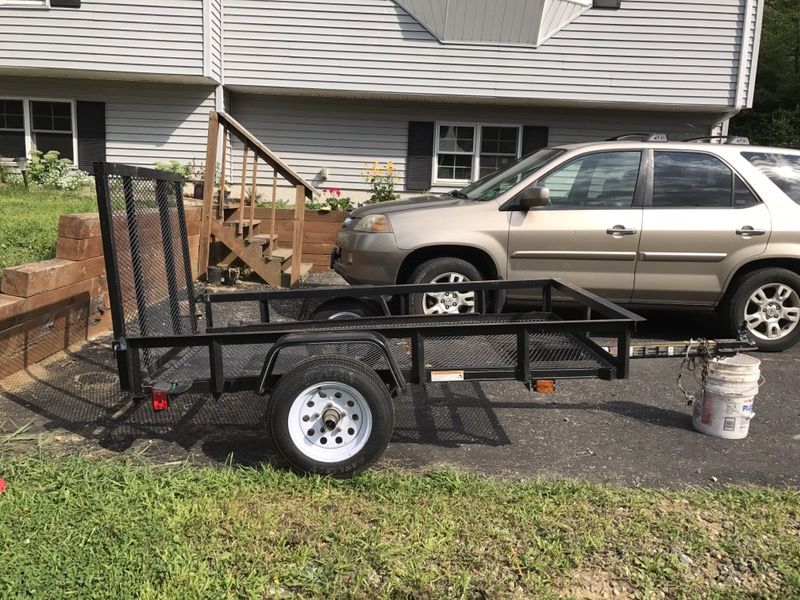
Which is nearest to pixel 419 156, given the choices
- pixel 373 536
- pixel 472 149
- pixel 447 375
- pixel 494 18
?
pixel 472 149

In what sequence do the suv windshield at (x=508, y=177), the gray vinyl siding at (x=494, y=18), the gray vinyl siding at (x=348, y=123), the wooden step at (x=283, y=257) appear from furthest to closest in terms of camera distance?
1. the gray vinyl siding at (x=348, y=123)
2. the gray vinyl siding at (x=494, y=18)
3. the wooden step at (x=283, y=257)
4. the suv windshield at (x=508, y=177)

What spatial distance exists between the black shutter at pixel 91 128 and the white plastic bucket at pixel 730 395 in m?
12.1

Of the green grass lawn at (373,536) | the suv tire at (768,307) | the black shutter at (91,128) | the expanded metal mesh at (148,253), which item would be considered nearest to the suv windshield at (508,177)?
the suv tire at (768,307)

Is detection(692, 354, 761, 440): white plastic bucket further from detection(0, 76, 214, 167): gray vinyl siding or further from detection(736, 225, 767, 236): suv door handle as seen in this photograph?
detection(0, 76, 214, 167): gray vinyl siding

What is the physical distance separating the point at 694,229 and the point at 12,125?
42.3 ft

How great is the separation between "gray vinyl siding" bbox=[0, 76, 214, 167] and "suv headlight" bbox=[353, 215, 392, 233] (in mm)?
7611

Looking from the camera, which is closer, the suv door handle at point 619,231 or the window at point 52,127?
the suv door handle at point 619,231

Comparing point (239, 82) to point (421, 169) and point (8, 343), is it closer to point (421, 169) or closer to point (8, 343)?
point (421, 169)

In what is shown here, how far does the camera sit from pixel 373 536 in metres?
2.85

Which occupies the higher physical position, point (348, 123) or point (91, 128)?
point (348, 123)

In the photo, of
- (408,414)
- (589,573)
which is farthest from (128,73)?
(589,573)

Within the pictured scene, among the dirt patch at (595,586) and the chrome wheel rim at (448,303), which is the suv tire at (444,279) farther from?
the dirt patch at (595,586)

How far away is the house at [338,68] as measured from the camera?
1188 cm

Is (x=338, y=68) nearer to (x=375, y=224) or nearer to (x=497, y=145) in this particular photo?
(x=497, y=145)
